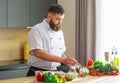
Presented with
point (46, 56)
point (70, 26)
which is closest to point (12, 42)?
point (70, 26)

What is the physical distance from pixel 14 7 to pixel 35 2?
16.4 inches

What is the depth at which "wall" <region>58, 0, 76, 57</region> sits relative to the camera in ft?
14.3

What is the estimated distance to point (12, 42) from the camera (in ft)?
14.1

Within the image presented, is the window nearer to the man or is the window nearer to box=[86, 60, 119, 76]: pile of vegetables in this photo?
box=[86, 60, 119, 76]: pile of vegetables

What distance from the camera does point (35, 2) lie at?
4.20 m

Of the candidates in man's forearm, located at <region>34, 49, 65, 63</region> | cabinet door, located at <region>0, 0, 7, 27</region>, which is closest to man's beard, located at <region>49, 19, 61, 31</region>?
man's forearm, located at <region>34, 49, 65, 63</region>

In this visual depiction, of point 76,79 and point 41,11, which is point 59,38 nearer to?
point 76,79

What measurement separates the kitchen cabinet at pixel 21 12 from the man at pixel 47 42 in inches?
50.3

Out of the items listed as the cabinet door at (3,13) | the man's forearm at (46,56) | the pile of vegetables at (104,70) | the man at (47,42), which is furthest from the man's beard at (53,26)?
the cabinet door at (3,13)

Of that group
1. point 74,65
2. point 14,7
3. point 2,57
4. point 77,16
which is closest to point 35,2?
point 14,7

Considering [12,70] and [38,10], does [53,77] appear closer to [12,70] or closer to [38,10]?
[12,70]

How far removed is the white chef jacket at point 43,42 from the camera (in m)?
2.62

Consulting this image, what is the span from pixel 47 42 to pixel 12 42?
5.71 ft

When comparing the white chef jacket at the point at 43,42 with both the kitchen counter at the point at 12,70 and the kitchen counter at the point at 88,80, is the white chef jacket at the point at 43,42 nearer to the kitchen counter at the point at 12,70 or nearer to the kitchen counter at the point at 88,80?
the kitchen counter at the point at 88,80
